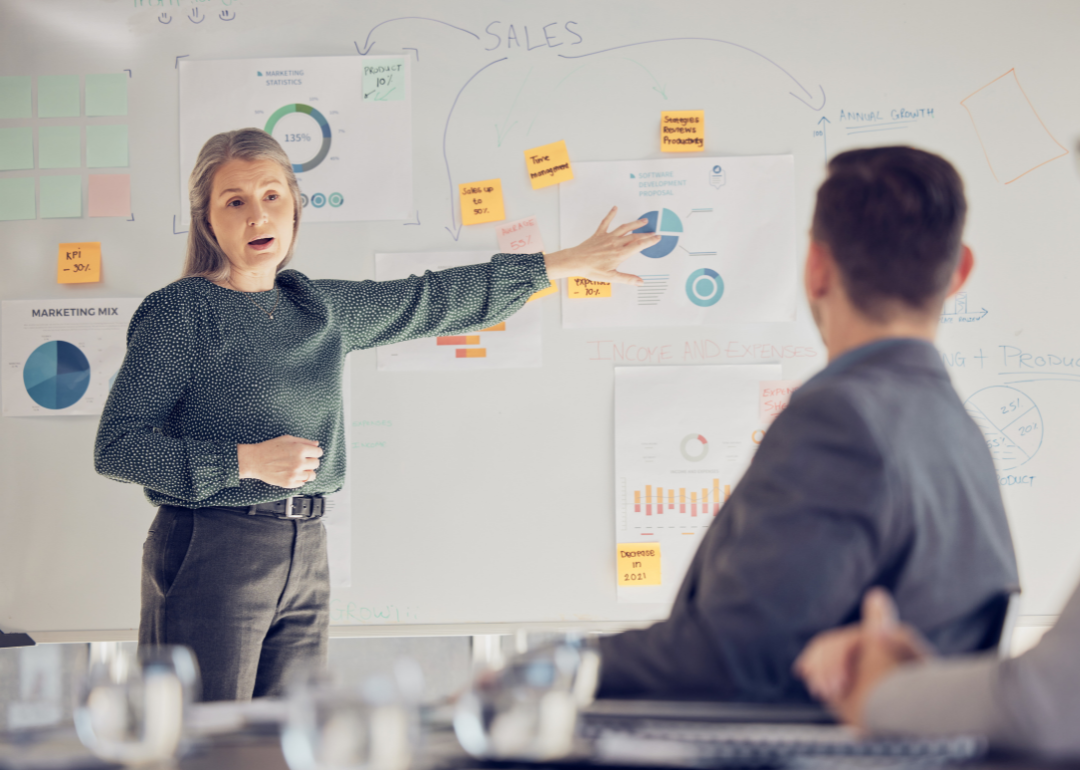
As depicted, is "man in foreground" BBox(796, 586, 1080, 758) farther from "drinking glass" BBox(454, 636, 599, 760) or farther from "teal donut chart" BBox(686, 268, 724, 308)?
"teal donut chart" BBox(686, 268, 724, 308)

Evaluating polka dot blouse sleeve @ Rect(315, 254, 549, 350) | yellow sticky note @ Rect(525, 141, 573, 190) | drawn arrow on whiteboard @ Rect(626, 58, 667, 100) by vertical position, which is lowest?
polka dot blouse sleeve @ Rect(315, 254, 549, 350)

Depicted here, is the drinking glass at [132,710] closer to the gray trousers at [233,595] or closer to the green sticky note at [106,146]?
the gray trousers at [233,595]

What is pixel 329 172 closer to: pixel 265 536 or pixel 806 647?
pixel 265 536

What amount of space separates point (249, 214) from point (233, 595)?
770mm

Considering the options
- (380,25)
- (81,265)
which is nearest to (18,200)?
(81,265)

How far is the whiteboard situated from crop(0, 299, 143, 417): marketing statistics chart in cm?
7

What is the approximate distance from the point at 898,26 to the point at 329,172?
1561 millimetres

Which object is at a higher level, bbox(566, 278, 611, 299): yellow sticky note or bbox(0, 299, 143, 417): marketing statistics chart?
bbox(566, 278, 611, 299): yellow sticky note

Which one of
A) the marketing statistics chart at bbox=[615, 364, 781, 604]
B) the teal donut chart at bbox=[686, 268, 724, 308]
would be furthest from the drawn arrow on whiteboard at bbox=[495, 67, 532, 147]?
the marketing statistics chart at bbox=[615, 364, 781, 604]

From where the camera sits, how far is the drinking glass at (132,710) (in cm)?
72

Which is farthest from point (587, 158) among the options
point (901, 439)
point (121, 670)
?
point (121, 670)

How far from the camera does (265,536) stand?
155cm

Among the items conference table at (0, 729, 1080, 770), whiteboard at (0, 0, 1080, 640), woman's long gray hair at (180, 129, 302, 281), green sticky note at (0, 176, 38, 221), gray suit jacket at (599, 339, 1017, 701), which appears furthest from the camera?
green sticky note at (0, 176, 38, 221)

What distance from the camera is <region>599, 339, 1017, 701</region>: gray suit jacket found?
82cm
